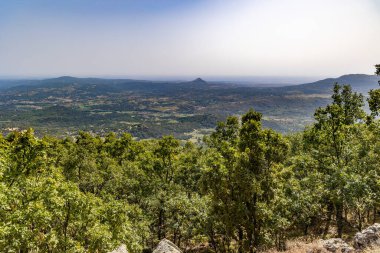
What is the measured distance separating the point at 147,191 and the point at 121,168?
10210mm

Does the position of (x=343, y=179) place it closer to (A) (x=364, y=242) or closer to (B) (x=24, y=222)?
(A) (x=364, y=242)

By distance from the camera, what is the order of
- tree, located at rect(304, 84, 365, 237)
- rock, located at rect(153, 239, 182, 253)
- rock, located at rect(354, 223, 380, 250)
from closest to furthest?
rock, located at rect(354, 223, 380, 250) < rock, located at rect(153, 239, 182, 253) < tree, located at rect(304, 84, 365, 237)

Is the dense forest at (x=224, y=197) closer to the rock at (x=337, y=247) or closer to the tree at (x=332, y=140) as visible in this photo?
the tree at (x=332, y=140)

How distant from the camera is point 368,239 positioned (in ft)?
66.4

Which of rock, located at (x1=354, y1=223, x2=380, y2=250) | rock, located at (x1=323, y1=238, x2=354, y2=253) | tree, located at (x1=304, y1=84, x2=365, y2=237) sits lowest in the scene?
rock, located at (x1=323, y1=238, x2=354, y2=253)

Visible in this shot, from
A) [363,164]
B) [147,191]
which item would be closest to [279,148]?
[363,164]

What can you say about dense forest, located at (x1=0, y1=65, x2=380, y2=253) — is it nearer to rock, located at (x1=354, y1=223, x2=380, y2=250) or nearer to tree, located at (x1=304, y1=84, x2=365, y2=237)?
tree, located at (x1=304, y1=84, x2=365, y2=237)

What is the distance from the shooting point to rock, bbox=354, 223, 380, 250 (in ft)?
65.2

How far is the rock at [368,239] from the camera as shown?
1988 centimetres

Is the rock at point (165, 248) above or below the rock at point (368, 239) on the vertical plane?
below

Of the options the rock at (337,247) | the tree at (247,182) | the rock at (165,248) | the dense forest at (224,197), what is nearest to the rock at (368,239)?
the rock at (337,247)

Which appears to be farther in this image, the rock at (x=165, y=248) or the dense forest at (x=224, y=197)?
the rock at (x=165, y=248)

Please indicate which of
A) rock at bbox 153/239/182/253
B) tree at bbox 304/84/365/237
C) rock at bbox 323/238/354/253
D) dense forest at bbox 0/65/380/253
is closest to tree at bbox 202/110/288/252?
dense forest at bbox 0/65/380/253

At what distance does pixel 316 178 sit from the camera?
109 ft
